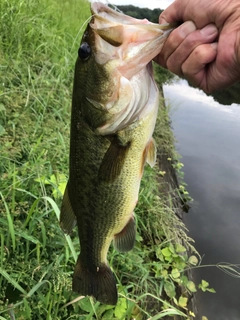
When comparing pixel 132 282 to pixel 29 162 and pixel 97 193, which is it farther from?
pixel 97 193

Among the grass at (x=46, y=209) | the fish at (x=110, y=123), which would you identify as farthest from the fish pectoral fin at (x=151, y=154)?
the grass at (x=46, y=209)

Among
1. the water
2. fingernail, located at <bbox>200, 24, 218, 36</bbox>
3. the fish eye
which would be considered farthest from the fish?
the water

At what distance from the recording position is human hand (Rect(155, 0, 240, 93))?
149 centimetres

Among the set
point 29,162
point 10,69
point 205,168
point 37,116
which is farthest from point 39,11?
point 205,168

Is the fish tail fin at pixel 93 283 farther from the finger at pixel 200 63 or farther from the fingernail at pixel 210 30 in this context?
the fingernail at pixel 210 30

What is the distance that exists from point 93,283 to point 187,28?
1.26 meters

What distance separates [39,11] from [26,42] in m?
0.96

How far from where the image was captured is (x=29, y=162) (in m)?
2.98

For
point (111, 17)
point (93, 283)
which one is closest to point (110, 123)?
point (111, 17)

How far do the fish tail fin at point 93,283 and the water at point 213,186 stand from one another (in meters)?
2.35

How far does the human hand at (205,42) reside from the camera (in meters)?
1.49

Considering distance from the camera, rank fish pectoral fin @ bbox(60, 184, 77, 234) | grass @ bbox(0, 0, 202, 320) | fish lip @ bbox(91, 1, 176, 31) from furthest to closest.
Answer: grass @ bbox(0, 0, 202, 320), fish pectoral fin @ bbox(60, 184, 77, 234), fish lip @ bbox(91, 1, 176, 31)

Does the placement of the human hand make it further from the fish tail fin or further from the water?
the water

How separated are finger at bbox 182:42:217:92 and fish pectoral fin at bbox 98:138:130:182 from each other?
0.42 metres
